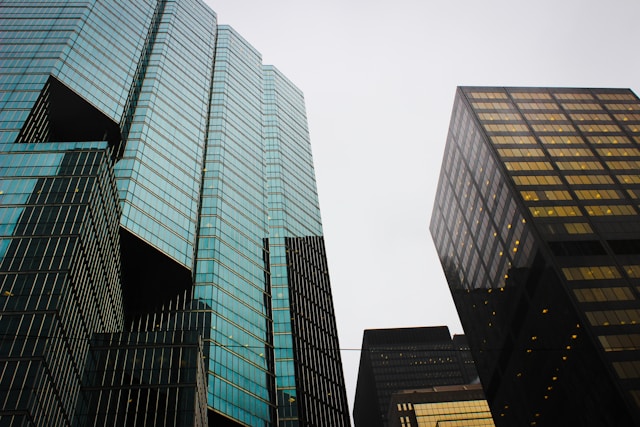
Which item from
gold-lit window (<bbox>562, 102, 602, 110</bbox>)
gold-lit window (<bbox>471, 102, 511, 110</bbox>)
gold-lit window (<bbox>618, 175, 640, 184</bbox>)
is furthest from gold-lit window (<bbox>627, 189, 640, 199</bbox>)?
gold-lit window (<bbox>471, 102, 511, 110</bbox>)

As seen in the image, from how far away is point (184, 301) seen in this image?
7981cm

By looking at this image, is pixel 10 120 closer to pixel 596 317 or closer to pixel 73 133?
pixel 73 133

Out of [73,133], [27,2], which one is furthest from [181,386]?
[27,2]

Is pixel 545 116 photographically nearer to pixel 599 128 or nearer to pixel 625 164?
pixel 599 128

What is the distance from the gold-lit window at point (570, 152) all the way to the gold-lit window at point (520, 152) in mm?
2606

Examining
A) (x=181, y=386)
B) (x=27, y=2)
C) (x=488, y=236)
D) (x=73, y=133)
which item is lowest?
(x=181, y=386)

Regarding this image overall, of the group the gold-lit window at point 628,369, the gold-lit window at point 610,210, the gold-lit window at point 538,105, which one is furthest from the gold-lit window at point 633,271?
the gold-lit window at point 538,105

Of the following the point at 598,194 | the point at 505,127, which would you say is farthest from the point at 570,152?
the point at 505,127

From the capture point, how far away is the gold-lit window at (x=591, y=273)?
78125 mm

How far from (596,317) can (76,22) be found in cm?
9133

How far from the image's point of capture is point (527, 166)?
322ft

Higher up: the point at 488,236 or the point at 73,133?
the point at 73,133

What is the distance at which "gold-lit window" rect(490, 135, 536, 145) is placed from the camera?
340 ft

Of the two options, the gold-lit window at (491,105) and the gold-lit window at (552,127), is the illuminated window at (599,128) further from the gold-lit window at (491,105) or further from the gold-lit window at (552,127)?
the gold-lit window at (491,105)
